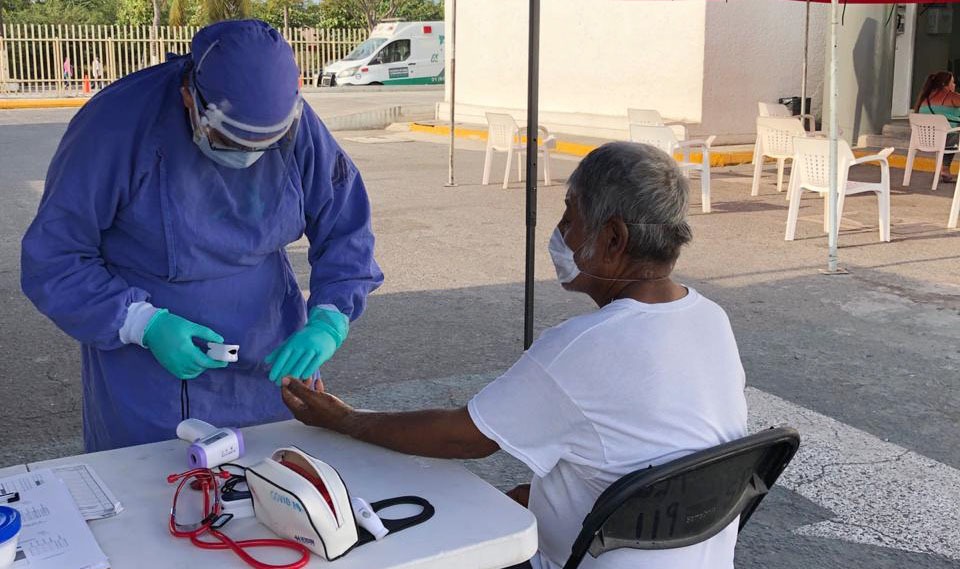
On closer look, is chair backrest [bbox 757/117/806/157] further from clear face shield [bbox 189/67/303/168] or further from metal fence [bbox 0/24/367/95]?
metal fence [bbox 0/24/367/95]

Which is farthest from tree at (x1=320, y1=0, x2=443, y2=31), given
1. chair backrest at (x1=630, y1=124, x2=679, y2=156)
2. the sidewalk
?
chair backrest at (x1=630, y1=124, x2=679, y2=156)

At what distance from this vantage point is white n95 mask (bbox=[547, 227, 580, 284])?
2240mm

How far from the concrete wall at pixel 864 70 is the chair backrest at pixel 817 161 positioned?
22.4ft

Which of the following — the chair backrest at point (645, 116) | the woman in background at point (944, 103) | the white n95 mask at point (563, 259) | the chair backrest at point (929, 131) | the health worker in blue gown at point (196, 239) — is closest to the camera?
the white n95 mask at point (563, 259)

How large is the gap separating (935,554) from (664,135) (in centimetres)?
721

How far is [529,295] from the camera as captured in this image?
4359 millimetres

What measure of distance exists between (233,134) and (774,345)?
14.1 ft

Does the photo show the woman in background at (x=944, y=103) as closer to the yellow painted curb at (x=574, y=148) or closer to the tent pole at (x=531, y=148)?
the yellow painted curb at (x=574, y=148)

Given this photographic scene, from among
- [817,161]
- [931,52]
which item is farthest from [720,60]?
[817,161]

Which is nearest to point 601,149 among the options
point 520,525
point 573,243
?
point 573,243

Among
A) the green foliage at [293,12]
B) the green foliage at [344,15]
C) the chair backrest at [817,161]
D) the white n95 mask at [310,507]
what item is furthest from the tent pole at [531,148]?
the green foliage at [344,15]

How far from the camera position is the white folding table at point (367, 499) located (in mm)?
1813

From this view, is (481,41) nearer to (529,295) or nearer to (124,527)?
(529,295)

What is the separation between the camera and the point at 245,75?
2.27 meters
